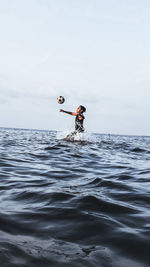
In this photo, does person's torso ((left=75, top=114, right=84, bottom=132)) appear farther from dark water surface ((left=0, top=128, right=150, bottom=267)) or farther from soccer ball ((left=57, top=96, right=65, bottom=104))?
dark water surface ((left=0, top=128, right=150, bottom=267))

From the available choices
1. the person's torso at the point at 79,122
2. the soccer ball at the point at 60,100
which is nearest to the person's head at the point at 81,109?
the person's torso at the point at 79,122

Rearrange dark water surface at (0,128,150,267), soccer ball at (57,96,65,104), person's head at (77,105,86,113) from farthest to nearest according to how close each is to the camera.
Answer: person's head at (77,105,86,113)
soccer ball at (57,96,65,104)
dark water surface at (0,128,150,267)

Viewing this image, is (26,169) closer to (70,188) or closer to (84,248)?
(70,188)

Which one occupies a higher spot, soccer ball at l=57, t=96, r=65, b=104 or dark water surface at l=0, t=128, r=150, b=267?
soccer ball at l=57, t=96, r=65, b=104

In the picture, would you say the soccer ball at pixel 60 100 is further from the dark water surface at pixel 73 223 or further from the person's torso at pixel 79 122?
the dark water surface at pixel 73 223

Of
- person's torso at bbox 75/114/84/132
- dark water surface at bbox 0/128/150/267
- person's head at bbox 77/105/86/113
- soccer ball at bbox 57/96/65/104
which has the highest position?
soccer ball at bbox 57/96/65/104

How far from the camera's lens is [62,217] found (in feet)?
9.18

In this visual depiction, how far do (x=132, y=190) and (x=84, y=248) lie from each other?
2542 mm

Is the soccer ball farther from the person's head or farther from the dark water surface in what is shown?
the dark water surface

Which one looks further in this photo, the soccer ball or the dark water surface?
the soccer ball

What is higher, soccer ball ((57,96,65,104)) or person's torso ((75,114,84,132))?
soccer ball ((57,96,65,104))

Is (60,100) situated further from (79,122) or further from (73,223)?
(73,223)

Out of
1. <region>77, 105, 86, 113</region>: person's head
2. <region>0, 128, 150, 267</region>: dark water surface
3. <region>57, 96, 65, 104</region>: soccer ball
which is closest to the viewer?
<region>0, 128, 150, 267</region>: dark water surface

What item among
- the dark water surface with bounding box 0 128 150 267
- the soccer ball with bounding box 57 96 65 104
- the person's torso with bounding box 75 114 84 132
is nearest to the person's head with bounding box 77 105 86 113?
the person's torso with bounding box 75 114 84 132
